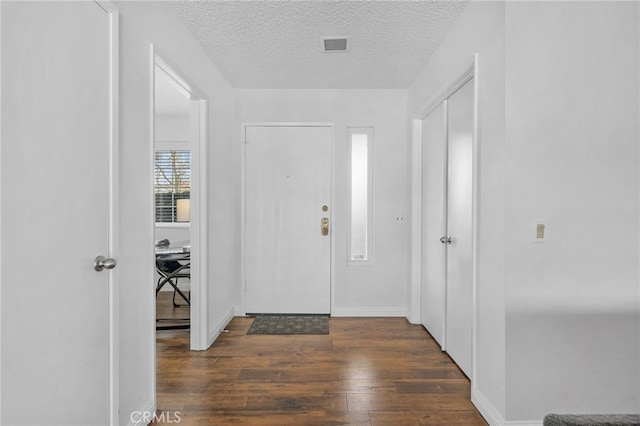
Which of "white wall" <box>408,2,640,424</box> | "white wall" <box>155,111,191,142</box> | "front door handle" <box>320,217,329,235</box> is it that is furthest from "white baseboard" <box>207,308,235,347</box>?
"white wall" <box>155,111,191,142</box>

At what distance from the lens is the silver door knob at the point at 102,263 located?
4.90ft

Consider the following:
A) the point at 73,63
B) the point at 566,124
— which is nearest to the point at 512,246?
the point at 566,124

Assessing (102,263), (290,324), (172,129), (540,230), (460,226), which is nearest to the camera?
(102,263)

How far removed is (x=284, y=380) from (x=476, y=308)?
1338 millimetres

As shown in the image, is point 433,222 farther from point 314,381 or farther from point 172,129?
point 172,129

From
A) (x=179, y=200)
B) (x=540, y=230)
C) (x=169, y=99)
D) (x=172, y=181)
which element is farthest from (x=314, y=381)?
(x=172, y=181)

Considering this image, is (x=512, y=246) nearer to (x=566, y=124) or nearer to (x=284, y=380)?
(x=566, y=124)

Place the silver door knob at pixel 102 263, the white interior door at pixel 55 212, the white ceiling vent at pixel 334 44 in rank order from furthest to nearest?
the white ceiling vent at pixel 334 44 < the silver door knob at pixel 102 263 < the white interior door at pixel 55 212

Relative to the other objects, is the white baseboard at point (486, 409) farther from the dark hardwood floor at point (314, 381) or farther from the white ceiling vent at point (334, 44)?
the white ceiling vent at point (334, 44)

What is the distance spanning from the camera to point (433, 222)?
10.5ft

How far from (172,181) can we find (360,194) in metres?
2.86

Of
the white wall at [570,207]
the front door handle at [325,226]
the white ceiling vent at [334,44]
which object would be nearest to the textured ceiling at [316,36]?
the white ceiling vent at [334,44]

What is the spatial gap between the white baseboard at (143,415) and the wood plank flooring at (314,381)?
9 cm

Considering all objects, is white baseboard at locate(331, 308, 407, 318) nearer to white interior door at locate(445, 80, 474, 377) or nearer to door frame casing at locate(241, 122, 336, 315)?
Answer: door frame casing at locate(241, 122, 336, 315)
